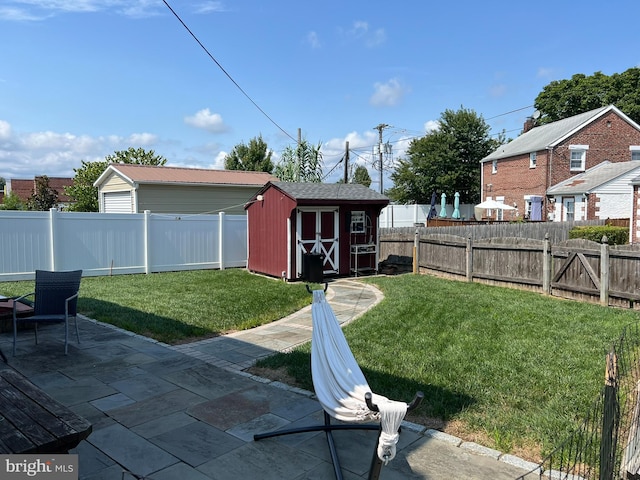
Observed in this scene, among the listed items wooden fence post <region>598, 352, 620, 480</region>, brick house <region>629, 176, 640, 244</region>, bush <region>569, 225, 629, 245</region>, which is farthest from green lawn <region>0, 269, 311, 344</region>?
bush <region>569, 225, 629, 245</region>

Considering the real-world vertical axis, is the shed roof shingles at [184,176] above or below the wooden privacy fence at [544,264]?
above

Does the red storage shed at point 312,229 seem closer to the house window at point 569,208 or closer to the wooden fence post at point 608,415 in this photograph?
the wooden fence post at point 608,415

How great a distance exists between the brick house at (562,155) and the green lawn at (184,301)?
22665 mm

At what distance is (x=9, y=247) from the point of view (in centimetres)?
1168

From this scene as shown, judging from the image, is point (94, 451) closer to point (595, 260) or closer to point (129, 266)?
point (595, 260)

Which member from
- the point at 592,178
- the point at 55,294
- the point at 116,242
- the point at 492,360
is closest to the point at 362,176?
the point at 592,178

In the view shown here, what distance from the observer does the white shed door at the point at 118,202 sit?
61.0 feet

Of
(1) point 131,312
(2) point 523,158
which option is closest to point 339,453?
(1) point 131,312

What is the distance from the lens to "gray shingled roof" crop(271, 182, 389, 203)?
1284cm

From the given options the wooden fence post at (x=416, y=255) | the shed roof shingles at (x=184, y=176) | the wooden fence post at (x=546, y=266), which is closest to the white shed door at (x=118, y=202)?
the shed roof shingles at (x=184, y=176)

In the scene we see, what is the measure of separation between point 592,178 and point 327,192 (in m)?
20.0

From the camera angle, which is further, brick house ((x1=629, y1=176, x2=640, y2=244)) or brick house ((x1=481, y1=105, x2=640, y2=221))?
brick house ((x1=481, y1=105, x2=640, y2=221))

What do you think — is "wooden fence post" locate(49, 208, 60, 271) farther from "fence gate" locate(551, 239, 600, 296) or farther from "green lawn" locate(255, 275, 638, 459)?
"fence gate" locate(551, 239, 600, 296)

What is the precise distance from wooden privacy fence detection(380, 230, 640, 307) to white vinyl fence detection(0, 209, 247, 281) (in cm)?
628
